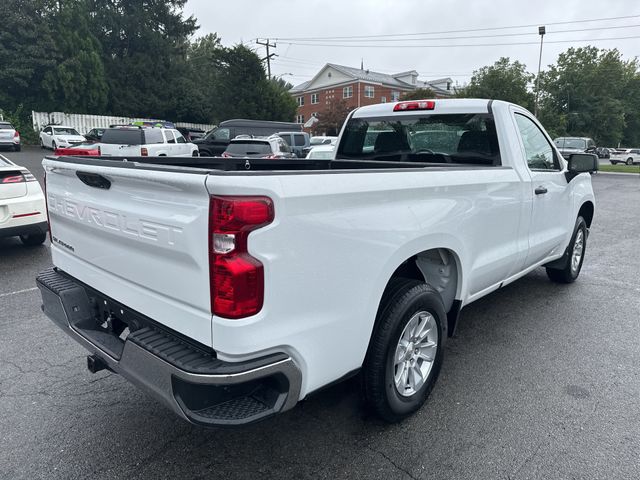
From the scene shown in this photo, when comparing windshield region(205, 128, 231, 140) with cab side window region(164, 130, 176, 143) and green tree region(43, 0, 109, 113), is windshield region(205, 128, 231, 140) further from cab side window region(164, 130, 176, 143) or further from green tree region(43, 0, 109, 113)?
green tree region(43, 0, 109, 113)

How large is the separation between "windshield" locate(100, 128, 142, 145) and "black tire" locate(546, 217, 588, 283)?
14858 millimetres

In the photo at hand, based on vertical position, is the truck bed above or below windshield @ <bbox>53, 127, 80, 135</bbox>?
below

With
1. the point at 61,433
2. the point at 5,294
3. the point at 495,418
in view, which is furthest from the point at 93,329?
the point at 5,294

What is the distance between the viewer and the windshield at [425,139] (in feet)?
12.9

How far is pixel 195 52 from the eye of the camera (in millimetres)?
65438

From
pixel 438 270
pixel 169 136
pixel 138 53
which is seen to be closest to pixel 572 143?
pixel 169 136

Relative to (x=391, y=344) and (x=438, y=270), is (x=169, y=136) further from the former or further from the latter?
(x=391, y=344)

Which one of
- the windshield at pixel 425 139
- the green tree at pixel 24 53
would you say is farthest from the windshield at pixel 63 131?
the windshield at pixel 425 139

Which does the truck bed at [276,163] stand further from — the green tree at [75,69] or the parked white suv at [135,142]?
the green tree at [75,69]

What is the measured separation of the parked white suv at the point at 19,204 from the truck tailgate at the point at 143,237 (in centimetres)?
389

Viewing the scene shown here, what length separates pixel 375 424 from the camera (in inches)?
112

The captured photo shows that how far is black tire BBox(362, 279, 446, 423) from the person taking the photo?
2547 mm

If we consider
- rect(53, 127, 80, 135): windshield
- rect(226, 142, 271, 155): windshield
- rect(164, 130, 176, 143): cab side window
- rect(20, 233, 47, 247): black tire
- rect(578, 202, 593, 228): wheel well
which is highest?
rect(53, 127, 80, 135): windshield

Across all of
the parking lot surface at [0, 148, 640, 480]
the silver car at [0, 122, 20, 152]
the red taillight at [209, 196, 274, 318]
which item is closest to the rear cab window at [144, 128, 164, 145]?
the parking lot surface at [0, 148, 640, 480]
